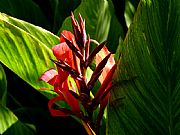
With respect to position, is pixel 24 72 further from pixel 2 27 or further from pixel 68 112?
pixel 68 112

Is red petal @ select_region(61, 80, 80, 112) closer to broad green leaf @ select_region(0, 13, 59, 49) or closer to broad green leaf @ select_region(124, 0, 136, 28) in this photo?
broad green leaf @ select_region(0, 13, 59, 49)

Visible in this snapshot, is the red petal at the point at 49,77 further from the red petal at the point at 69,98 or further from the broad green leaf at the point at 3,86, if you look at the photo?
the broad green leaf at the point at 3,86

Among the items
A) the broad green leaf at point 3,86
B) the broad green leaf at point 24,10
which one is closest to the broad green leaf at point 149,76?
the broad green leaf at point 3,86

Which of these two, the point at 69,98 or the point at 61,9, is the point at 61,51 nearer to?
the point at 69,98

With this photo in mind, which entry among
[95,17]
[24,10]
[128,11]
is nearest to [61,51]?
[95,17]

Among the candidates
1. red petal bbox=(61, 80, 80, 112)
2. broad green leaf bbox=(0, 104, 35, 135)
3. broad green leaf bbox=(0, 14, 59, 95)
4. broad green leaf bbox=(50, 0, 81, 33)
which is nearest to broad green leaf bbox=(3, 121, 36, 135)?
broad green leaf bbox=(0, 104, 35, 135)

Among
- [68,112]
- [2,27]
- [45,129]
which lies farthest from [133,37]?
[45,129]
